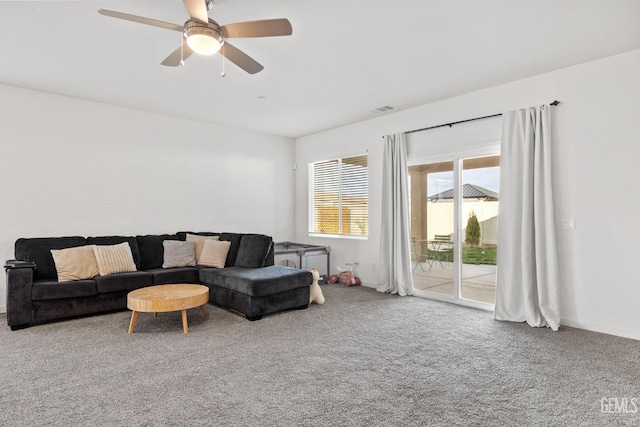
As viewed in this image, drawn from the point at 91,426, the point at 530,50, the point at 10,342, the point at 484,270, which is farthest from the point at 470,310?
the point at 10,342

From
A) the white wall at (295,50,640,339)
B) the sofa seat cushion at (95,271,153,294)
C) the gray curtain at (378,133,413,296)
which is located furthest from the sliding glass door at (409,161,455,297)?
the sofa seat cushion at (95,271,153,294)

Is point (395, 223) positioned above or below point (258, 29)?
below

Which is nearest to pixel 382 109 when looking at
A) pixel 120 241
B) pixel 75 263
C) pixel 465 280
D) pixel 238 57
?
pixel 465 280

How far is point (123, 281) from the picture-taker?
4.50 m

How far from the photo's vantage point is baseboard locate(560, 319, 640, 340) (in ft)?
11.9

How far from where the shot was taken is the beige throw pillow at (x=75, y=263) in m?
4.33

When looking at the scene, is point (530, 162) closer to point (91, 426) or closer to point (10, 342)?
point (91, 426)

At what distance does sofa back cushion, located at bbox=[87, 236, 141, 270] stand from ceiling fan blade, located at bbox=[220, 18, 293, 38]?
3.61 metres

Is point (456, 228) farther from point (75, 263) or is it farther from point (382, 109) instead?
point (75, 263)

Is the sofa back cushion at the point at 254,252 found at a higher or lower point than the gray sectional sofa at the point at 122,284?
higher

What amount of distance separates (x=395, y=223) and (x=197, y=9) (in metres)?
4.02

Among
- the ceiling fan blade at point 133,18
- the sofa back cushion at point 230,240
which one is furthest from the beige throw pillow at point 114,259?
the ceiling fan blade at point 133,18

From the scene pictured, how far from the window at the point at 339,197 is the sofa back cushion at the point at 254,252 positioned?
178cm

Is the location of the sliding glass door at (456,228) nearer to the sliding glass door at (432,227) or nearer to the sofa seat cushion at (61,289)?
the sliding glass door at (432,227)
